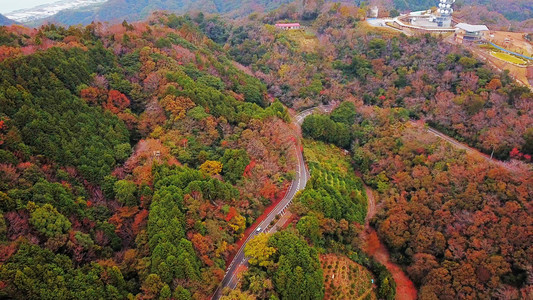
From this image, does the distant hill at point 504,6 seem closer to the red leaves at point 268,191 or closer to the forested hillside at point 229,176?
the forested hillside at point 229,176

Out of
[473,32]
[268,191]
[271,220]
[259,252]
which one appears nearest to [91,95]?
[268,191]

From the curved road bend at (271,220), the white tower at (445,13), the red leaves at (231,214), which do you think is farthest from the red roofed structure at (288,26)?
the red leaves at (231,214)

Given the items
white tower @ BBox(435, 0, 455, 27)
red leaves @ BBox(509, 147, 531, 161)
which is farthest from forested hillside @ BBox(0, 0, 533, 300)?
white tower @ BBox(435, 0, 455, 27)

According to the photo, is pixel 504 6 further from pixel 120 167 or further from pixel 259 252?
pixel 120 167

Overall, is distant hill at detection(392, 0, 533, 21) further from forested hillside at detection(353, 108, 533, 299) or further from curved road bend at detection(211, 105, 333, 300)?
curved road bend at detection(211, 105, 333, 300)

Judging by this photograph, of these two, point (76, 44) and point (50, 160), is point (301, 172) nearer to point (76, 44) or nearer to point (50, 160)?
point (50, 160)
